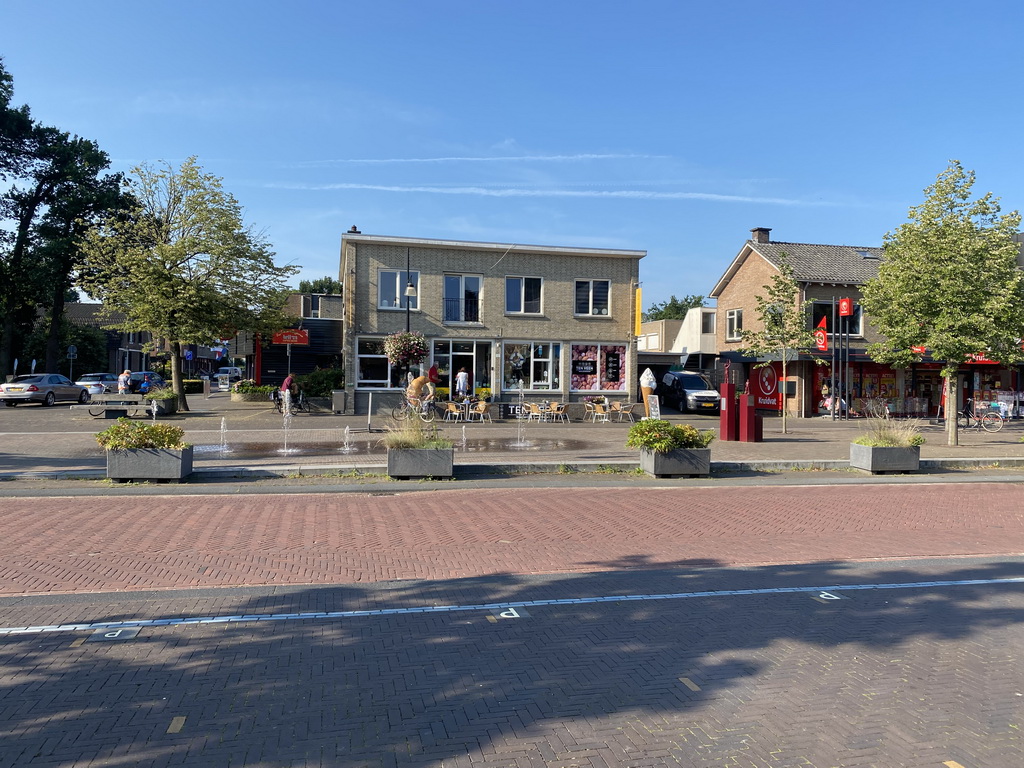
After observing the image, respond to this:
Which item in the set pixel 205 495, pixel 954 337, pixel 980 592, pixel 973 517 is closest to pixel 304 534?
pixel 205 495

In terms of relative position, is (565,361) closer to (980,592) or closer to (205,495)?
(205,495)

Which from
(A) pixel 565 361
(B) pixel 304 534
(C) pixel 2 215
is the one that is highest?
(C) pixel 2 215

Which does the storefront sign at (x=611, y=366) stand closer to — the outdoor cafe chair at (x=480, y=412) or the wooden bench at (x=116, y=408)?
the outdoor cafe chair at (x=480, y=412)

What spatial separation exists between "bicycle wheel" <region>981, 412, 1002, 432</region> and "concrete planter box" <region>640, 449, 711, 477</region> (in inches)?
705

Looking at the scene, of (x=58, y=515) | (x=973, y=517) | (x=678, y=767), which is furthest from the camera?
(x=973, y=517)

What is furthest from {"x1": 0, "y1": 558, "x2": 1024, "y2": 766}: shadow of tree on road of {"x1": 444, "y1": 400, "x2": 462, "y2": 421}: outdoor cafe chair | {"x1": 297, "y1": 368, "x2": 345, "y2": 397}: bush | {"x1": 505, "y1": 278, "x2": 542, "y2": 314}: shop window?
{"x1": 297, "y1": 368, "x2": 345, "y2": 397}: bush

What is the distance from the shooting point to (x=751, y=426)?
67.4 ft

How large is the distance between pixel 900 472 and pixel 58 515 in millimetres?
14650

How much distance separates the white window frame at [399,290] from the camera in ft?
96.4

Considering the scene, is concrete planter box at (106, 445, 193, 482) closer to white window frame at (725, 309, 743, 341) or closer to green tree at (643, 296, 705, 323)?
white window frame at (725, 309, 743, 341)

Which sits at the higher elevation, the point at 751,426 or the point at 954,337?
the point at 954,337

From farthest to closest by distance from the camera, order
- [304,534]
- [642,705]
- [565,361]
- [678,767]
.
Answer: [565,361] < [304,534] < [642,705] < [678,767]

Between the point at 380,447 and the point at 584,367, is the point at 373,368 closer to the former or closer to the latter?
the point at 584,367

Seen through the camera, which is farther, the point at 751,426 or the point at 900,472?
the point at 751,426
